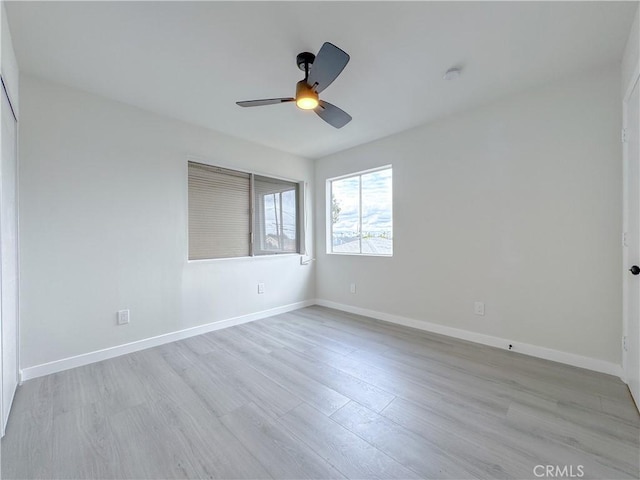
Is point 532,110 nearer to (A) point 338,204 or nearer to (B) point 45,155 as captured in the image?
(A) point 338,204

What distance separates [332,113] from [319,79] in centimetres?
41

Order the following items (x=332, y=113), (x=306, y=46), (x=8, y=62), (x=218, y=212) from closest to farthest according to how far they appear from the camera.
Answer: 1. (x=8, y=62)
2. (x=306, y=46)
3. (x=332, y=113)
4. (x=218, y=212)

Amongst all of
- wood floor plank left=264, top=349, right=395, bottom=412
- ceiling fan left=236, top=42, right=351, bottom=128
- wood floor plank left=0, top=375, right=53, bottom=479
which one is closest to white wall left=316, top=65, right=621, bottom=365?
ceiling fan left=236, top=42, right=351, bottom=128

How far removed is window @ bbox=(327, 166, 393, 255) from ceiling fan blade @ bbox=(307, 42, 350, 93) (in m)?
2.01

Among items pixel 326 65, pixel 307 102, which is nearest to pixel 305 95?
pixel 307 102

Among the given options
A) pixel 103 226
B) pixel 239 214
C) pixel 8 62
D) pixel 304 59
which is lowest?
pixel 103 226

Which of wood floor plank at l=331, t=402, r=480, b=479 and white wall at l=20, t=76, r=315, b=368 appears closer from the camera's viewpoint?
wood floor plank at l=331, t=402, r=480, b=479

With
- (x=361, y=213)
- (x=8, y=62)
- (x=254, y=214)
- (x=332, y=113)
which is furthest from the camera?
(x=361, y=213)

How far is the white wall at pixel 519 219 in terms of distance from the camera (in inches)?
86.9

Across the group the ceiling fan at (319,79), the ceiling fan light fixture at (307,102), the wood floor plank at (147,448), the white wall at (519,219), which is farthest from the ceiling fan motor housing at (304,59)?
the wood floor plank at (147,448)

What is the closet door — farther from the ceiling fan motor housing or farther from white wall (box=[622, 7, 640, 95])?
white wall (box=[622, 7, 640, 95])

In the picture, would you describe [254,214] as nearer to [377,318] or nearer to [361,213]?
[361,213]

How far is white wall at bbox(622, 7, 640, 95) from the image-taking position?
167cm

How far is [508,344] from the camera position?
2650 millimetres
